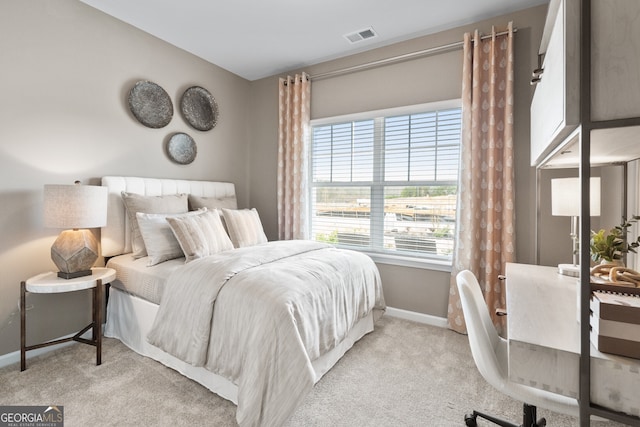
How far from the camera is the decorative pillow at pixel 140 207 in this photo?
2.57m

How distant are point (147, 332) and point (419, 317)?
2.44m

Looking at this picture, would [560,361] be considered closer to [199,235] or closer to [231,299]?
[231,299]

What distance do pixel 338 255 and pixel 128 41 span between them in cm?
281

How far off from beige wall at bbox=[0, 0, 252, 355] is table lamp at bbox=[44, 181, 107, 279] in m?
0.34

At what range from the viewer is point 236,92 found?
13.0ft

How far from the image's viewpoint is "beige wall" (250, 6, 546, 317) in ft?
8.31

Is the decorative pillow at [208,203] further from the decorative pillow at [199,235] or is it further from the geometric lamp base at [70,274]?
the geometric lamp base at [70,274]

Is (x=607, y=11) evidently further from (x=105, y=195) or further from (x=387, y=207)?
(x=105, y=195)

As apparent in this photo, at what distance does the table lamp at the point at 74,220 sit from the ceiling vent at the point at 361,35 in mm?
2617

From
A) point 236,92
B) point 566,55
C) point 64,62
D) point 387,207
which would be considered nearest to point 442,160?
point 387,207

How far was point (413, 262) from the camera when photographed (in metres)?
3.06

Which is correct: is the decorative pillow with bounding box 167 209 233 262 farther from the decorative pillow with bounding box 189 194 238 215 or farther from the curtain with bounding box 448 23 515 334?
the curtain with bounding box 448 23 515 334

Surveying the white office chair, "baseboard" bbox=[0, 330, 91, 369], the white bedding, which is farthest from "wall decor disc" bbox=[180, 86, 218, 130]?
the white office chair

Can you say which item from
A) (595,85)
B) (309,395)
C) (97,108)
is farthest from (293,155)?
(595,85)
